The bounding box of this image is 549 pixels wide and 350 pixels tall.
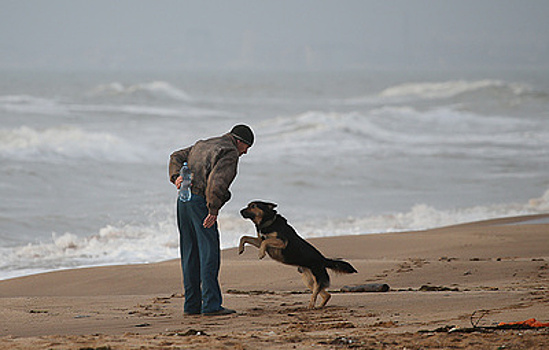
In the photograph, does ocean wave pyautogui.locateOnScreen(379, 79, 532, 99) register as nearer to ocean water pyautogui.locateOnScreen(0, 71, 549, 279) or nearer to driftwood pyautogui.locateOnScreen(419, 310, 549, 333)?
ocean water pyautogui.locateOnScreen(0, 71, 549, 279)

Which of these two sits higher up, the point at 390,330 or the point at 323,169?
the point at 323,169

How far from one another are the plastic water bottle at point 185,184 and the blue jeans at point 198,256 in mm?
45

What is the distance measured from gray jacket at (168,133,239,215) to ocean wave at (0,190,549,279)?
4.33 m

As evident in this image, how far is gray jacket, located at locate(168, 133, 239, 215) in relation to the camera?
5.97 metres

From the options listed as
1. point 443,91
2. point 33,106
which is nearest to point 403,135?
point 33,106

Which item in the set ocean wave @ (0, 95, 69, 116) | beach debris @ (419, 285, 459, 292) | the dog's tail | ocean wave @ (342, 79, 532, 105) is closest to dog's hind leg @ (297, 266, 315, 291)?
the dog's tail

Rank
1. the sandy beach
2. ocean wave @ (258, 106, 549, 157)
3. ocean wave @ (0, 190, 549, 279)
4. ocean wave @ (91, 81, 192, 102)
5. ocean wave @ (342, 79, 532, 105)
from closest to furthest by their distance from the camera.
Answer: the sandy beach
ocean wave @ (0, 190, 549, 279)
ocean wave @ (258, 106, 549, 157)
ocean wave @ (91, 81, 192, 102)
ocean wave @ (342, 79, 532, 105)

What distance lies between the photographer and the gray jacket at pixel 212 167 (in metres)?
5.97

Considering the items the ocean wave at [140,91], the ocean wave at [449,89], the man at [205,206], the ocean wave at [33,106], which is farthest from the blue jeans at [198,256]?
the ocean wave at [449,89]

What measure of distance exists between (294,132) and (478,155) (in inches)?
389

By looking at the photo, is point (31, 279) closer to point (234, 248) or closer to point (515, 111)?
point (234, 248)

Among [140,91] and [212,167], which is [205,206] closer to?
[212,167]

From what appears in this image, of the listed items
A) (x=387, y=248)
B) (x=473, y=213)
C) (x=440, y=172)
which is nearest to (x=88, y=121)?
(x=440, y=172)

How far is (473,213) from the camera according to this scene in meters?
14.5
